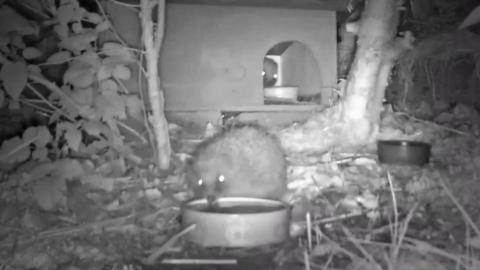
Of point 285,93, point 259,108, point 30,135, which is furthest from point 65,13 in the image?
point 285,93

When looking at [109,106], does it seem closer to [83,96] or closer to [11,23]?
[83,96]

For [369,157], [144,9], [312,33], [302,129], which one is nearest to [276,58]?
[312,33]

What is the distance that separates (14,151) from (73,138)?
0.32m

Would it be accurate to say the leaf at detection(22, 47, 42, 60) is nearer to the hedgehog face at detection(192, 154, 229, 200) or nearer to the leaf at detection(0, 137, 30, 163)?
the leaf at detection(0, 137, 30, 163)

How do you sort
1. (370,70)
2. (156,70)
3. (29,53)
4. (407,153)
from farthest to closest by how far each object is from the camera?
(370,70), (407,153), (156,70), (29,53)

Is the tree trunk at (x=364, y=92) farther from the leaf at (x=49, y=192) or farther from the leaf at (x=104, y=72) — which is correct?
the leaf at (x=49, y=192)

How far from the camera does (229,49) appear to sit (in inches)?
180

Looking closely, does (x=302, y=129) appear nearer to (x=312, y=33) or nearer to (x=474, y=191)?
(x=312, y=33)

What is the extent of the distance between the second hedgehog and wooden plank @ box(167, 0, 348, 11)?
1.86m

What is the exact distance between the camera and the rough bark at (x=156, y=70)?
315 centimetres

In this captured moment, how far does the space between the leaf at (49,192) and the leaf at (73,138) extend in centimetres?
25

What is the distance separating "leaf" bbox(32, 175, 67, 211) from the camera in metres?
2.42

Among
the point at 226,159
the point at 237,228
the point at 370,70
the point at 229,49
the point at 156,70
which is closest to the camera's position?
the point at 237,228

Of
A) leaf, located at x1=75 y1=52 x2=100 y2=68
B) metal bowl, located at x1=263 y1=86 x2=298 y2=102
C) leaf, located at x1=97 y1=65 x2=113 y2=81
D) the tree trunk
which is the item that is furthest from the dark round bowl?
leaf, located at x1=75 y1=52 x2=100 y2=68
